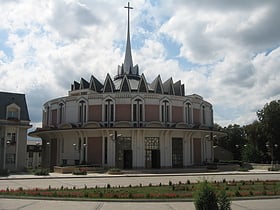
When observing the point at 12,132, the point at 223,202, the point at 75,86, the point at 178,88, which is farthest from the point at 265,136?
the point at 223,202

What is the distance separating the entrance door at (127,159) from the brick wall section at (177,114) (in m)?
8.49

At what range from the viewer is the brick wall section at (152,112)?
51062mm

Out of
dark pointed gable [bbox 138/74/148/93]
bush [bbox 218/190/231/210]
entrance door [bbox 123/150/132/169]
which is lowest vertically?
bush [bbox 218/190/231/210]

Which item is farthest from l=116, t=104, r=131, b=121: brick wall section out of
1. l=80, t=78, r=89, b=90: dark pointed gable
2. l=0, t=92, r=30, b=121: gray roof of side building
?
l=80, t=78, r=89, b=90: dark pointed gable

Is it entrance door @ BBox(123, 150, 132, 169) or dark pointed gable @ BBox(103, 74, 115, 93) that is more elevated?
dark pointed gable @ BBox(103, 74, 115, 93)

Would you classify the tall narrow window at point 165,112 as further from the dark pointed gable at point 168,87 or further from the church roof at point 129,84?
the dark pointed gable at point 168,87

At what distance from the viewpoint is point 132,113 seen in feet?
166

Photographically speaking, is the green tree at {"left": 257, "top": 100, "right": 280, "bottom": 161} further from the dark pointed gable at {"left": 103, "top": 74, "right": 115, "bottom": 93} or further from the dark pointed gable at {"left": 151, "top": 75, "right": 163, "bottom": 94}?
the dark pointed gable at {"left": 103, "top": 74, "right": 115, "bottom": 93}

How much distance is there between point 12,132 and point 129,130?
627 inches

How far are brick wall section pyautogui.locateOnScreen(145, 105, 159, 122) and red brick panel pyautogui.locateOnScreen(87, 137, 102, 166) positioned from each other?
25.1 feet

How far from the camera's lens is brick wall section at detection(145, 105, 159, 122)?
5106 centimetres

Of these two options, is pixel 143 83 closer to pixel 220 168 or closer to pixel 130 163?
pixel 130 163

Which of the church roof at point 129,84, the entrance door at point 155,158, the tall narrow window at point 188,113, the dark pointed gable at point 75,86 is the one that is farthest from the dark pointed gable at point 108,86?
the entrance door at point 155,158

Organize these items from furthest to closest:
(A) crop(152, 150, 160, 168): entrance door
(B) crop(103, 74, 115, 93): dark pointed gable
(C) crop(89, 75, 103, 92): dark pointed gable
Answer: (C) crop(89, 75, 103, 92): dark pointed gable
(B) crop(103, 74, 115, 93): dark pointed gable
(A) crop(152, 150, 160, 168): entrance door
